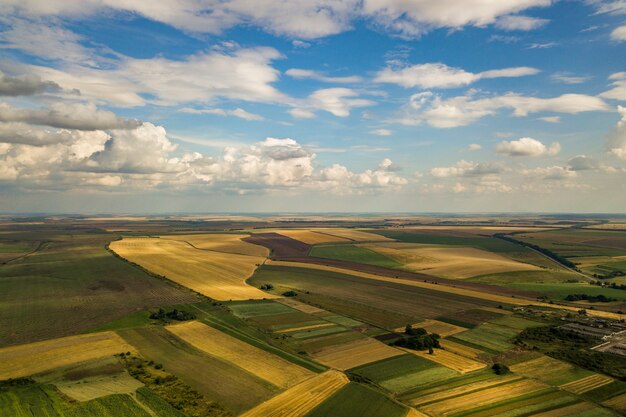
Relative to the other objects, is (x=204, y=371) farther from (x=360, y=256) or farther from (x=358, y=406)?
(x=360, y=256)

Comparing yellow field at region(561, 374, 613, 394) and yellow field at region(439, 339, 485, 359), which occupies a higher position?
yellow field at region(561, 374, 613, 394)

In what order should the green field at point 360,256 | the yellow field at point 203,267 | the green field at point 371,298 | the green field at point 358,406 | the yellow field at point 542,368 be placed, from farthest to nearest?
the green field at point 360,256 < the yellow field at point 203,267 < the green field at point 371,298 < the yellow field at point 542,368 < the green field at point 358,406

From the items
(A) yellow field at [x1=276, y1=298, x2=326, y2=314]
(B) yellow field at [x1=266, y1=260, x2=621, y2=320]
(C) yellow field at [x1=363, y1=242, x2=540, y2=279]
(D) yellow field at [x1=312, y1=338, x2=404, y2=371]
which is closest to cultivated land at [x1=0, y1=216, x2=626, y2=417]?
(D) yellow field at [x1=312, y1=338, x2=404, y2=371]

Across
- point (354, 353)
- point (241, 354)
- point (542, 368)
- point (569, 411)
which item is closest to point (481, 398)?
point (569, 411)

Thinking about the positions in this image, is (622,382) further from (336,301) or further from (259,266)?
(259,266)

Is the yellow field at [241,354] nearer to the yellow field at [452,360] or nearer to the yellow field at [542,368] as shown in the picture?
the yellow field at [452,360]

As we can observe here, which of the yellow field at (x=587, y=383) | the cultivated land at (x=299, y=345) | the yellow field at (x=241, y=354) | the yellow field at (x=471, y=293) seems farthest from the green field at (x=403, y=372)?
the yellow field at (x=471, y=293)

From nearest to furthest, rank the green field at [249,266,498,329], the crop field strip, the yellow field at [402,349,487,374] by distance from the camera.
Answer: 1. the crop field strip
2. the yellow field at [402,349,487,374]
3. the green field at [249,266,498,329]

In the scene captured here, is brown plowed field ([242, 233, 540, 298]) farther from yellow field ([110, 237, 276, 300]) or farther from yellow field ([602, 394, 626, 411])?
yellow field ([602, 394, 626, 411])
